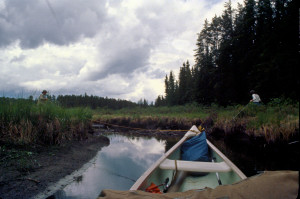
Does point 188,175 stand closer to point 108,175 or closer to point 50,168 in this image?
point 108,175

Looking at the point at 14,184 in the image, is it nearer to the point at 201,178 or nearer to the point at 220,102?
the point at 201,178

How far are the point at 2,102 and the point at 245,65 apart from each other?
22.7 m

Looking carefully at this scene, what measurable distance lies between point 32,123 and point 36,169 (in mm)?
1878

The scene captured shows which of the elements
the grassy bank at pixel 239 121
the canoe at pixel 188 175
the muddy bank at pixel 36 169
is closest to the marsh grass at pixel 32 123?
the muddy bank at pixel 36 169

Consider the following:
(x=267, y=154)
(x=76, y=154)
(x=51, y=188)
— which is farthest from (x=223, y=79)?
(x=51, y=188)

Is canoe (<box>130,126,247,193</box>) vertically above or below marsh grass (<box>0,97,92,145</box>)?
below

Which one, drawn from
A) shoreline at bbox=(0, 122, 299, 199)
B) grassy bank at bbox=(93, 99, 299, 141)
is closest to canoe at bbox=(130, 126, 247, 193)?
grassy bank at bbox=(93, 99, 299, 141)

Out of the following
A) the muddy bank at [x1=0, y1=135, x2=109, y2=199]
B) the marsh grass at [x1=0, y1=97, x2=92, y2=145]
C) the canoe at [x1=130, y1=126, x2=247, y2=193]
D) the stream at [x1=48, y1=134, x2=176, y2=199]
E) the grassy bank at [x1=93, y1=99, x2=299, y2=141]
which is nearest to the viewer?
the canoe at [x1=130, y1=126, x2=247, y2=193]

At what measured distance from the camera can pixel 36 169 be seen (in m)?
3.83

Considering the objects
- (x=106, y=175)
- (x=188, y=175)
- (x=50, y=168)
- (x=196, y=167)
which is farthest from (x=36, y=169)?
(x=196, y=167)

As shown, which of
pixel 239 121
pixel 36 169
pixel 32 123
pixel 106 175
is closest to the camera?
pixel 36 169

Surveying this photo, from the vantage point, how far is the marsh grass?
15.3 feet

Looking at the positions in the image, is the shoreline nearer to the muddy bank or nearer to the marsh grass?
the muddy bank

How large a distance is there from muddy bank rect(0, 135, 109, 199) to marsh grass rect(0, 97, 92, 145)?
1.08 feet
